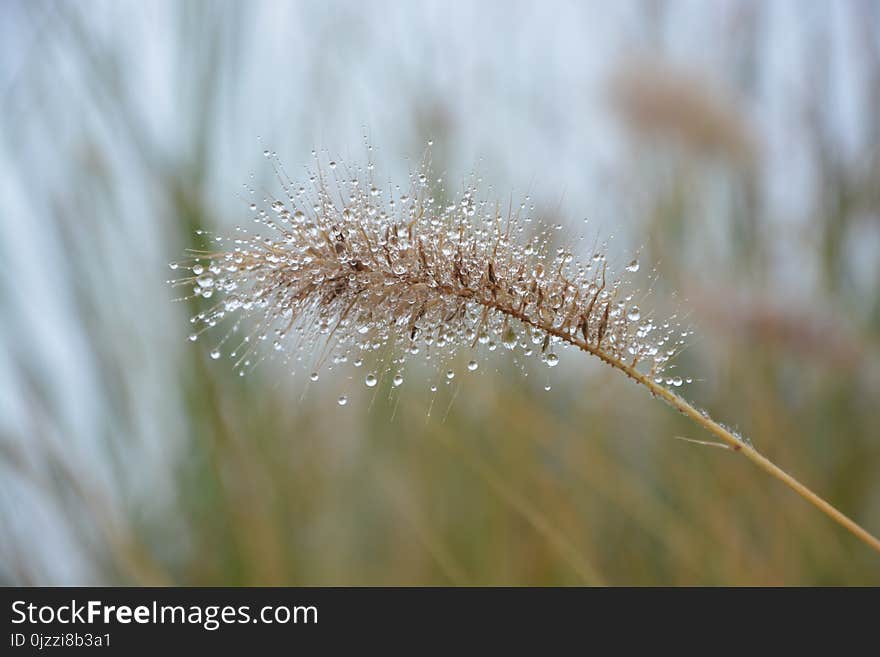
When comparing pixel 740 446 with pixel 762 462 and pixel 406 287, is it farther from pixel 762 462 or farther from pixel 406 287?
pixel 406 287

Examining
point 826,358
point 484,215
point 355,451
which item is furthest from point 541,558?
point 484,215

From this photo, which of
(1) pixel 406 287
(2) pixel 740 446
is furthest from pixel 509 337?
(2) pixel 740 446

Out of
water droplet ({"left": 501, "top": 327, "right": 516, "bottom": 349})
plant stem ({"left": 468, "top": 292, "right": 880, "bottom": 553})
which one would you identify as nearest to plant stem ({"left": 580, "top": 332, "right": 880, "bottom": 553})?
plant stem ({"left": 468, "top": 292, "right": 880, "bottom": 553})

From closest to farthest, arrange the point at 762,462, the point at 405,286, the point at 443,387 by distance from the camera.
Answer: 1. the point at 762,462
2. the point at 405,286
3. the point at 443,387

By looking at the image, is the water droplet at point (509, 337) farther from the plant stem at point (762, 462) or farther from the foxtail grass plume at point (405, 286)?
the plant stem at point (762, 462)

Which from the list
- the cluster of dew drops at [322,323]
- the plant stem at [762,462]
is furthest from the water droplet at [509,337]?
the plant stem at [762,462]

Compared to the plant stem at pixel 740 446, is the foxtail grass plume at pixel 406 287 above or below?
above

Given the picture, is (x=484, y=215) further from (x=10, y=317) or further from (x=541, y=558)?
(x=10, y=317)

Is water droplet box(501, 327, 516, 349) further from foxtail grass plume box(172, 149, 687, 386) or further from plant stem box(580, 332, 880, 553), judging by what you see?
plant stem box(580, 332, 880, 553)
